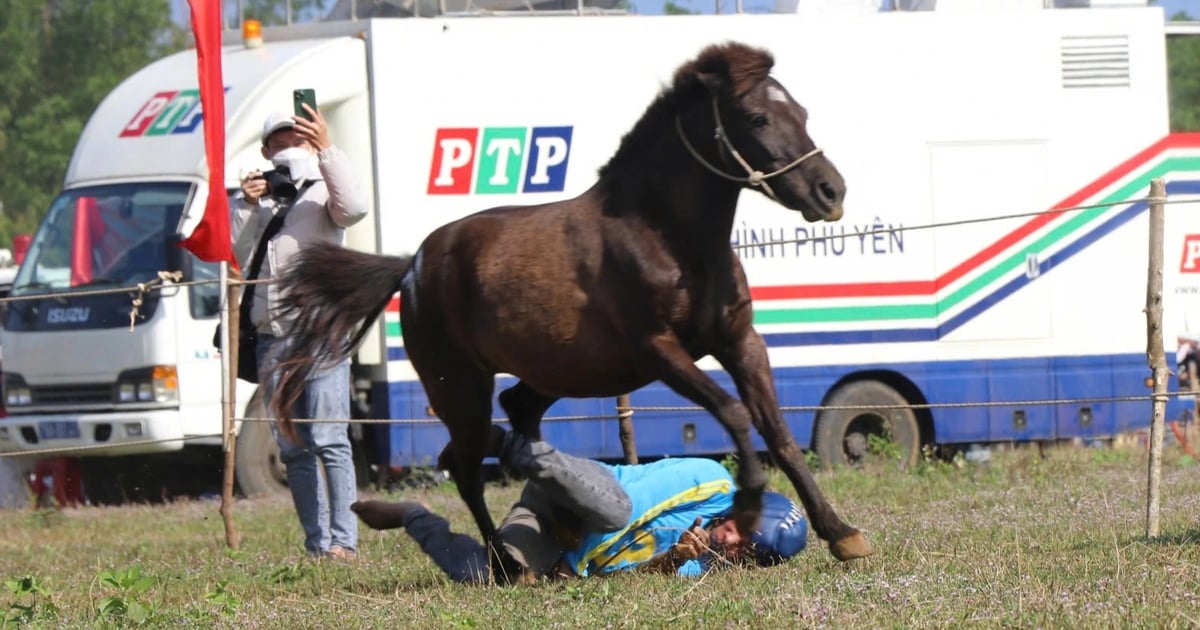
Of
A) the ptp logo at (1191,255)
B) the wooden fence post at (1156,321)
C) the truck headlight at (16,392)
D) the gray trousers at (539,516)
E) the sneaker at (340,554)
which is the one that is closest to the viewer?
the gray trousers at (539,516)

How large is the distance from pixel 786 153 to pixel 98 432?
24.4 feet

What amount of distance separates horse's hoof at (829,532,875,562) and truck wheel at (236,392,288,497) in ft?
22.0

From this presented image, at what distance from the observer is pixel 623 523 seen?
5949 millimetres

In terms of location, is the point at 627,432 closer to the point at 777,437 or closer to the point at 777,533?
the point at 777,533

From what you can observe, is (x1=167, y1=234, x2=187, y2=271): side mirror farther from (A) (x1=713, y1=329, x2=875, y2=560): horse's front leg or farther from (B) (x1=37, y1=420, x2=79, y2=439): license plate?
(A) (x1=713, y1=329, x2=875, y2=560): horse's front leg

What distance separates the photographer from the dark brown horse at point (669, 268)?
18.5 ft

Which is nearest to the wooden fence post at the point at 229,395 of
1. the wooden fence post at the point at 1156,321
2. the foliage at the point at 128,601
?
the foliage at the point at 128,601

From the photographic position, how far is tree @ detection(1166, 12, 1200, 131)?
3023cm

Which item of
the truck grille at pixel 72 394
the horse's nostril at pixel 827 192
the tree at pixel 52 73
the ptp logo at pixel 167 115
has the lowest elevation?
the truck grille at pixel 72 394

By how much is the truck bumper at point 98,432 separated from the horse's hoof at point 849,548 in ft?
21.5

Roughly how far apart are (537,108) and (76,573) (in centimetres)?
521

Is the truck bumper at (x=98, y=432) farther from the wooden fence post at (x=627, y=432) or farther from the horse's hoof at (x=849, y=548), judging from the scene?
the horse's hoof at (x=849, y=548)

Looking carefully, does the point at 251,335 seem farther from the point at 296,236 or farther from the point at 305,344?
the point at 305,344

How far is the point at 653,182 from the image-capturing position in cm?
588
